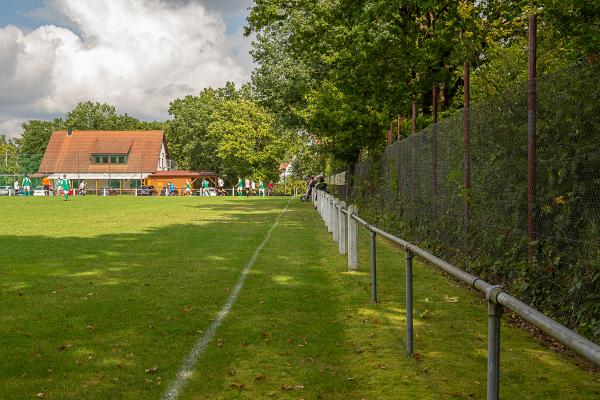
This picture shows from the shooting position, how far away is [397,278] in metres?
10.9

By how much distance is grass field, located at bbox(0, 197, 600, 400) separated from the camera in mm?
5297

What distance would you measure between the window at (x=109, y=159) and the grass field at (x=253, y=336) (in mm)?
88305

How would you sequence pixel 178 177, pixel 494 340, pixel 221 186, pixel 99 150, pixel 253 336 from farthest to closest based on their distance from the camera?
pixel 99 150 < pixel 178 177 < pixel 221 186 < pixel 253 336 < pixel 494 340

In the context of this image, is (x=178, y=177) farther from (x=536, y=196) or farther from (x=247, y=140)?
(x=536, y=196)

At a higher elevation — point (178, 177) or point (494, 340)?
point (178, 177)

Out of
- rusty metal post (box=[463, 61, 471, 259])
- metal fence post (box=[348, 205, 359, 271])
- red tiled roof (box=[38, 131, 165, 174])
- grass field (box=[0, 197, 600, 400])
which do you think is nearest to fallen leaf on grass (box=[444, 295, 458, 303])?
grass field (box=[0, 197, 600, 400])

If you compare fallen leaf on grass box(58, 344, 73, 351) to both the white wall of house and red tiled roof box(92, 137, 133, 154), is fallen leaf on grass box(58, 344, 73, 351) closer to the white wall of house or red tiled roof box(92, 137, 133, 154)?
the white wall of house

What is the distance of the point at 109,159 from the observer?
9862cm

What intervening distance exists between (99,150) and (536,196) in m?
96.6

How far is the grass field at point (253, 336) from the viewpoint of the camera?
5.30m

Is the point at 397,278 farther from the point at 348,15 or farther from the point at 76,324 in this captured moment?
the point at 348,15

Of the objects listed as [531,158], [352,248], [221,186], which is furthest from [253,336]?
[221,186]

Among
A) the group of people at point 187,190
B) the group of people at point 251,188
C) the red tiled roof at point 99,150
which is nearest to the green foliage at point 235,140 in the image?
the group of people at point 251,188

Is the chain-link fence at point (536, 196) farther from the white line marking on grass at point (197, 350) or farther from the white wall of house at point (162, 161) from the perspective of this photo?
the white wall of house at point (162, 161)
